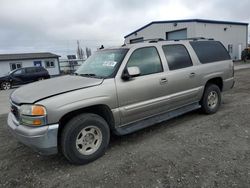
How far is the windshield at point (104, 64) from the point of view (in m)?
3.77

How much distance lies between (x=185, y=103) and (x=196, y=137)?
941 mm

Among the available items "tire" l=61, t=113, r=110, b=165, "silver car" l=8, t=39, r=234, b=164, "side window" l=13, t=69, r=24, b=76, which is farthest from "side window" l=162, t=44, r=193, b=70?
"side window" l=13, t=69, r=24, b=76

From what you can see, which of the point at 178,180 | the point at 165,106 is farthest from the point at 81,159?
the point at 165,106

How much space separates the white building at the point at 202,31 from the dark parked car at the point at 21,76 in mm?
10339

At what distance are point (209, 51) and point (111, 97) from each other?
3.20 m

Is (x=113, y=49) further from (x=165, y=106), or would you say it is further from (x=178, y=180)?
(x=178, y=180)

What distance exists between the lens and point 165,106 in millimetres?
4355

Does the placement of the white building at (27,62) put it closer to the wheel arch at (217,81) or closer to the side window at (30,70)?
the side window at (30,70)

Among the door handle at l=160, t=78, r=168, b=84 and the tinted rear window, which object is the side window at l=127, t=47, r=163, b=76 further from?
the tinted rear window

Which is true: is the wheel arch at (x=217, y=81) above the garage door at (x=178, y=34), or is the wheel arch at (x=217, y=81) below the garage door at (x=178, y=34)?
below

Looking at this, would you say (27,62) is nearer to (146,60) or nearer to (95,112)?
(146,60)

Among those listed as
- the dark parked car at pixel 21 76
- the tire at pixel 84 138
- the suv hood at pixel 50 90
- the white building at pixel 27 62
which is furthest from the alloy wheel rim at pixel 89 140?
the white building at pixel 27 62

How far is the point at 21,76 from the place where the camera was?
682 inches

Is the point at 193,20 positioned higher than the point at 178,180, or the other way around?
the point at 193,20
